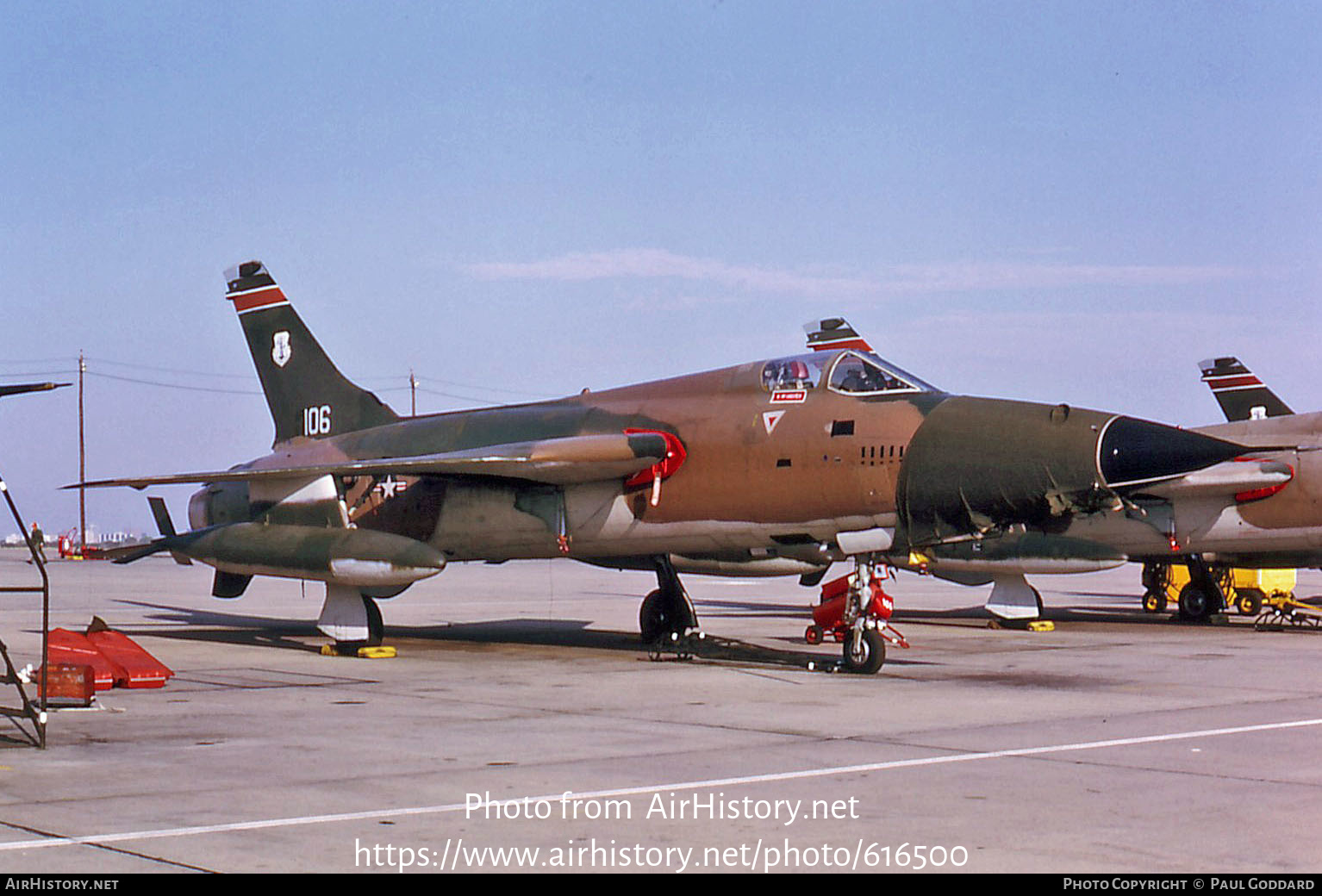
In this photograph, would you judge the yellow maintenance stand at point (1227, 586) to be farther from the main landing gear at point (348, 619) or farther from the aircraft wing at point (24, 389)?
the aircraft wing at point (24, 389)

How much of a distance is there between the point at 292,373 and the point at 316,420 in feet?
2.52

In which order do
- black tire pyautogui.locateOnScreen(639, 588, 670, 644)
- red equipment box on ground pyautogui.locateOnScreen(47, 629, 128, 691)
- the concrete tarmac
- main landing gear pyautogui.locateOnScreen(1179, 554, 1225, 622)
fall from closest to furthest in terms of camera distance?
the concrete tarmac, red equipment box on ground pyautogui.locateOnScreen(47, 629, 128, 691), black tire pyautogui.locateOnScreen(639, 588, 670, 644), main landing gear pyautogui.locateOnScreen(1179, 554, 1225, 622)

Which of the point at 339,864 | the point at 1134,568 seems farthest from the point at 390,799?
the point at 1134,568

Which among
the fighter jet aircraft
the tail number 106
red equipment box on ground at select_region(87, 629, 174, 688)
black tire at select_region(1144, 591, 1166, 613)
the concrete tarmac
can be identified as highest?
the tail number 106

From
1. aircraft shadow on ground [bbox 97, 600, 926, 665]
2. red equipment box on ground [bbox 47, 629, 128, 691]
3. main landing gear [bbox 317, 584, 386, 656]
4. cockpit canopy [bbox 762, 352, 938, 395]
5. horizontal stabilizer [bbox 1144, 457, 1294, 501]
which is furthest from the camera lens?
horizontal stabilizer [bbox 1144, 457, 1294, 501]

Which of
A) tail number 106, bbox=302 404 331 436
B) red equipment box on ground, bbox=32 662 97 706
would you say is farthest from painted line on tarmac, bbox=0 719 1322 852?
tail number 106, bbox=302 404 331 436

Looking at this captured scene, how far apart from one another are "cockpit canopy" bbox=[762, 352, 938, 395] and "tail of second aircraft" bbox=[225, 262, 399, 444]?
23.3ft

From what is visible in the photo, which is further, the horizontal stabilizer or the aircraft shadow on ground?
the horizontal stabilizer

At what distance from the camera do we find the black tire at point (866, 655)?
1479cm

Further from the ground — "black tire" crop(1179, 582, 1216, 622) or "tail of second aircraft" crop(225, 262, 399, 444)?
"tail of second aircraft" crop(225, 262, 399, 444)

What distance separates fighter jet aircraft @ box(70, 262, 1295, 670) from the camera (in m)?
14.0

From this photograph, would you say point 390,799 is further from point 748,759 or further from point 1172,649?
point 1172,649

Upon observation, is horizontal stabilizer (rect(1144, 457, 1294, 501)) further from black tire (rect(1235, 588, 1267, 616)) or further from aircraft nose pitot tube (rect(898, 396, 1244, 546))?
aircraft nose pitot tube (rect(898, 396, 1244, 546))
